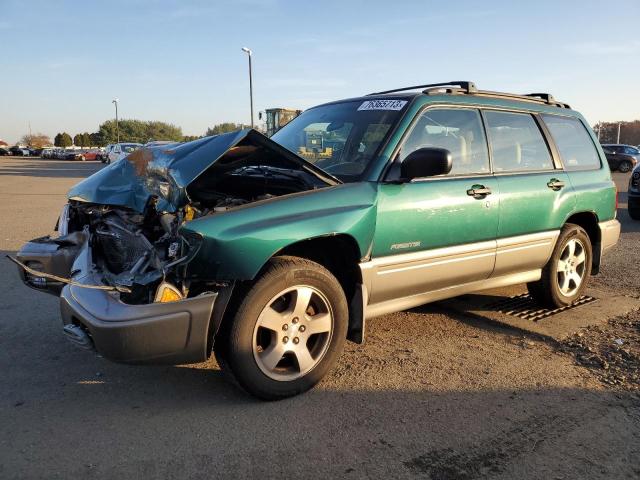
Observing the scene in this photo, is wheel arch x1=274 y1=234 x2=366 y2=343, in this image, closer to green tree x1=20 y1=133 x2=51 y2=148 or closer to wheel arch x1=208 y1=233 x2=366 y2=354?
wheel arch x1=208 y1=233 x2=366 y2=354

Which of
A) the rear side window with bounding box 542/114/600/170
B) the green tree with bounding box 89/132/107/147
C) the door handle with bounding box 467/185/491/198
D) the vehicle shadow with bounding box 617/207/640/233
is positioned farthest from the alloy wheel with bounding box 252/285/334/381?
the green tree with bounding box 89/132/107/147

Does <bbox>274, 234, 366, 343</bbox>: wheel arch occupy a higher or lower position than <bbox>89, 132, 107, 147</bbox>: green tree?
lower

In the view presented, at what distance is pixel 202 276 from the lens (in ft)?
9.33

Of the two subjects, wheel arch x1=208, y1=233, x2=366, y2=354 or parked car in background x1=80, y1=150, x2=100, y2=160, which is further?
parked car in background x1=80, y1=150, x2=100, y2=160

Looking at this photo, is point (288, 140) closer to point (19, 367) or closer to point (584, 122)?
point (19, 367)

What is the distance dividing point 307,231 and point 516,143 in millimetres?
2402

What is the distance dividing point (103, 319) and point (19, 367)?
1.37 m

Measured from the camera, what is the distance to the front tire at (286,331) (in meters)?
2.95

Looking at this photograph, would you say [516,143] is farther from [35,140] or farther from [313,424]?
[35,140]

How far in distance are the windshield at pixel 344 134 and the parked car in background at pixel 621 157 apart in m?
31.6

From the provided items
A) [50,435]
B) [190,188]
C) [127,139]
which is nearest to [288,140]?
[190,188]

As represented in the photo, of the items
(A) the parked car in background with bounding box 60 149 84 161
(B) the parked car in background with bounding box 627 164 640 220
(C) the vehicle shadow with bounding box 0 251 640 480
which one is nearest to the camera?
(C) the vehicle shadow with bounding box 0 251 640 480

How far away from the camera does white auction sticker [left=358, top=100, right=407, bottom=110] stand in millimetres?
3861

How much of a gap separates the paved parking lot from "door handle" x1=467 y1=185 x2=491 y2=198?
1.16m
